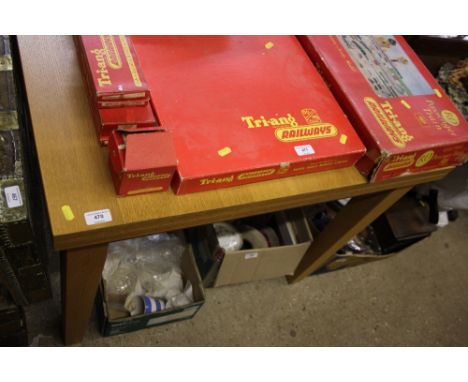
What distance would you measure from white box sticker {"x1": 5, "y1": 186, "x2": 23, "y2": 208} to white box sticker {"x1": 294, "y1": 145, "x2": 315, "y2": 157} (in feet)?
1.53

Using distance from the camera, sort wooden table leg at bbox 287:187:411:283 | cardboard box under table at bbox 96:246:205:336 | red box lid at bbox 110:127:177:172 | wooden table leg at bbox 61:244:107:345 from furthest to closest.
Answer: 1. cardboard box under table at bbox 96:246:205:336
2. wooden table leg at bbox 287:187:411:283
3. wooden table leg at bbox 61:244:107:345
4. red box lid at bbox 110:127:177:172

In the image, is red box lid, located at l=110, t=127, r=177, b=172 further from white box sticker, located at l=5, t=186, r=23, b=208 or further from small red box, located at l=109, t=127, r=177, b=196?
white box sticker, located at l=5, t=186, r=23, b=208

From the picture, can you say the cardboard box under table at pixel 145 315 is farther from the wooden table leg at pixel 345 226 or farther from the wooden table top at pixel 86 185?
the wooden table top at pixel 86 185

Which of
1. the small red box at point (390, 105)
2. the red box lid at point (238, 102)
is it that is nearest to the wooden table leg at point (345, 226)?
the small red box at point (390, 105)

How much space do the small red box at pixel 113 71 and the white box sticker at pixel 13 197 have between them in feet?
0.62

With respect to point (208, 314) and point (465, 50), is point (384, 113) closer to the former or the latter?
point (465, 50)

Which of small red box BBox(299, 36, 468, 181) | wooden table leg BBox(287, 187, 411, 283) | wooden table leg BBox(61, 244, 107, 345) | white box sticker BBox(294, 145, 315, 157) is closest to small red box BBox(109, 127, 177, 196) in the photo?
wooden table leg BBox(61, 244, 107, 345)

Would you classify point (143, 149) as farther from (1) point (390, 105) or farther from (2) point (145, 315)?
(2) point (145, 315)

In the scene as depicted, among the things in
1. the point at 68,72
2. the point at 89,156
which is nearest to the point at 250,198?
the point at 89,156

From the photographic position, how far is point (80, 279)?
864mm

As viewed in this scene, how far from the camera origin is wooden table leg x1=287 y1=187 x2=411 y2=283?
109 cm

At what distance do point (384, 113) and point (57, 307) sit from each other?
1.04m

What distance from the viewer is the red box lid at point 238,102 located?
791 millimetres

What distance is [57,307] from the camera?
133cm
